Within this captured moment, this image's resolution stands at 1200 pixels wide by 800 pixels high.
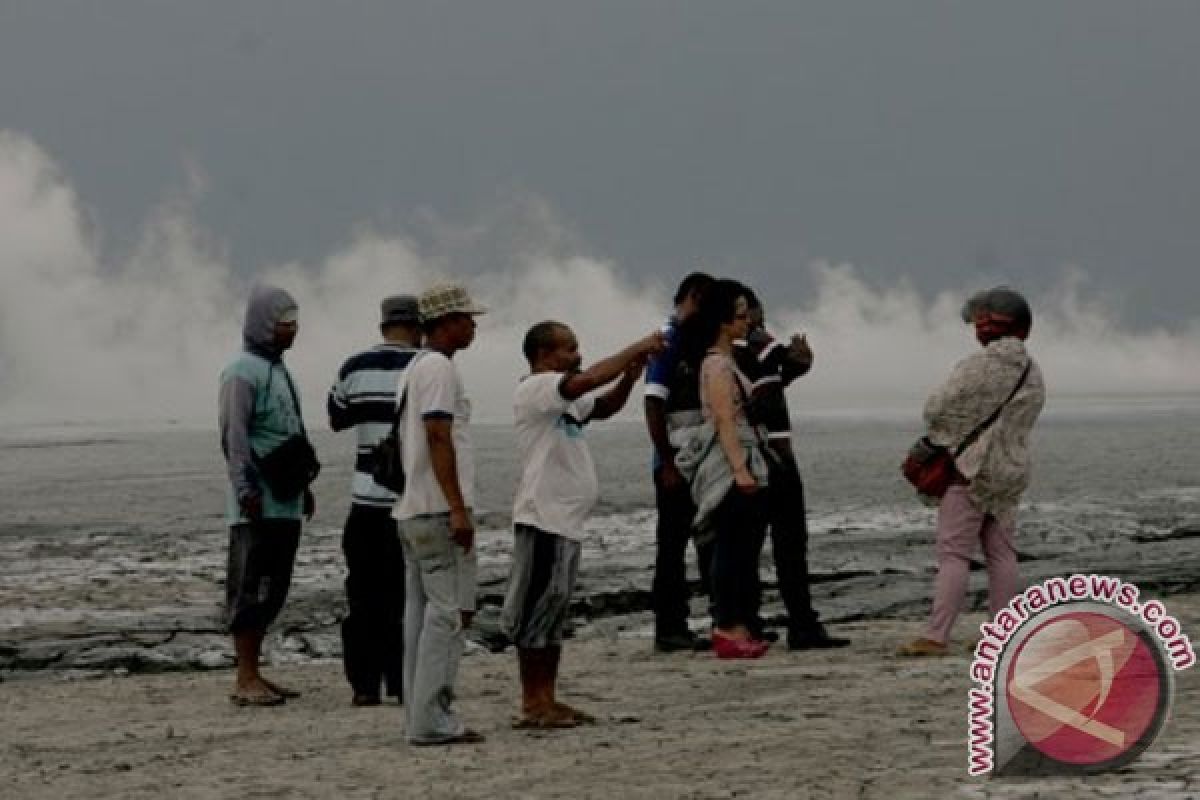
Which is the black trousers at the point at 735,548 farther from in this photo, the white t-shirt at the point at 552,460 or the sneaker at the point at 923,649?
the white t-shirt at the point at 552,460

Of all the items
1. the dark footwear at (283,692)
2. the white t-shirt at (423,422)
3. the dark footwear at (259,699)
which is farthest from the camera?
the dark footwear at (283,692)

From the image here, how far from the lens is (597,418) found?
327 inches

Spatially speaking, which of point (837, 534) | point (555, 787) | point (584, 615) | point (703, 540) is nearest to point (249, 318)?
point (703, 540)

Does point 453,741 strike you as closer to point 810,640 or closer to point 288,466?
point 288,466

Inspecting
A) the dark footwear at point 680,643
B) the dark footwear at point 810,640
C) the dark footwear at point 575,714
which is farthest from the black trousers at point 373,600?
the dark footwear at point 810,640

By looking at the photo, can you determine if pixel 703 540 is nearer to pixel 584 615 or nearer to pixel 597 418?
pixel 597 418

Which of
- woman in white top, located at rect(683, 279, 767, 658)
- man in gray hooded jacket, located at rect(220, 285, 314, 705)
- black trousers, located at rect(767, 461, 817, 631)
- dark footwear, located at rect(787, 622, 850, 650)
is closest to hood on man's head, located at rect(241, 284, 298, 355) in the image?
man in gray hooded jacket, located at rect(220, 285, 314, 705)

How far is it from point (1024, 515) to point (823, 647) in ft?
43.0

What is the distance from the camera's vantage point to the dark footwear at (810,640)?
34.7ft

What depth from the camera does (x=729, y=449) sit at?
9.74 metres

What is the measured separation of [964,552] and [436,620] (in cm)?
315

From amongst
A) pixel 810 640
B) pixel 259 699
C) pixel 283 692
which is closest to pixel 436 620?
pixel 259 699

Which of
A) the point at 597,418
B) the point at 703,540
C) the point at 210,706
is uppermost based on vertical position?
the point at 597,418

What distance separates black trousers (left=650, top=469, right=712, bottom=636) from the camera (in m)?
10.4
